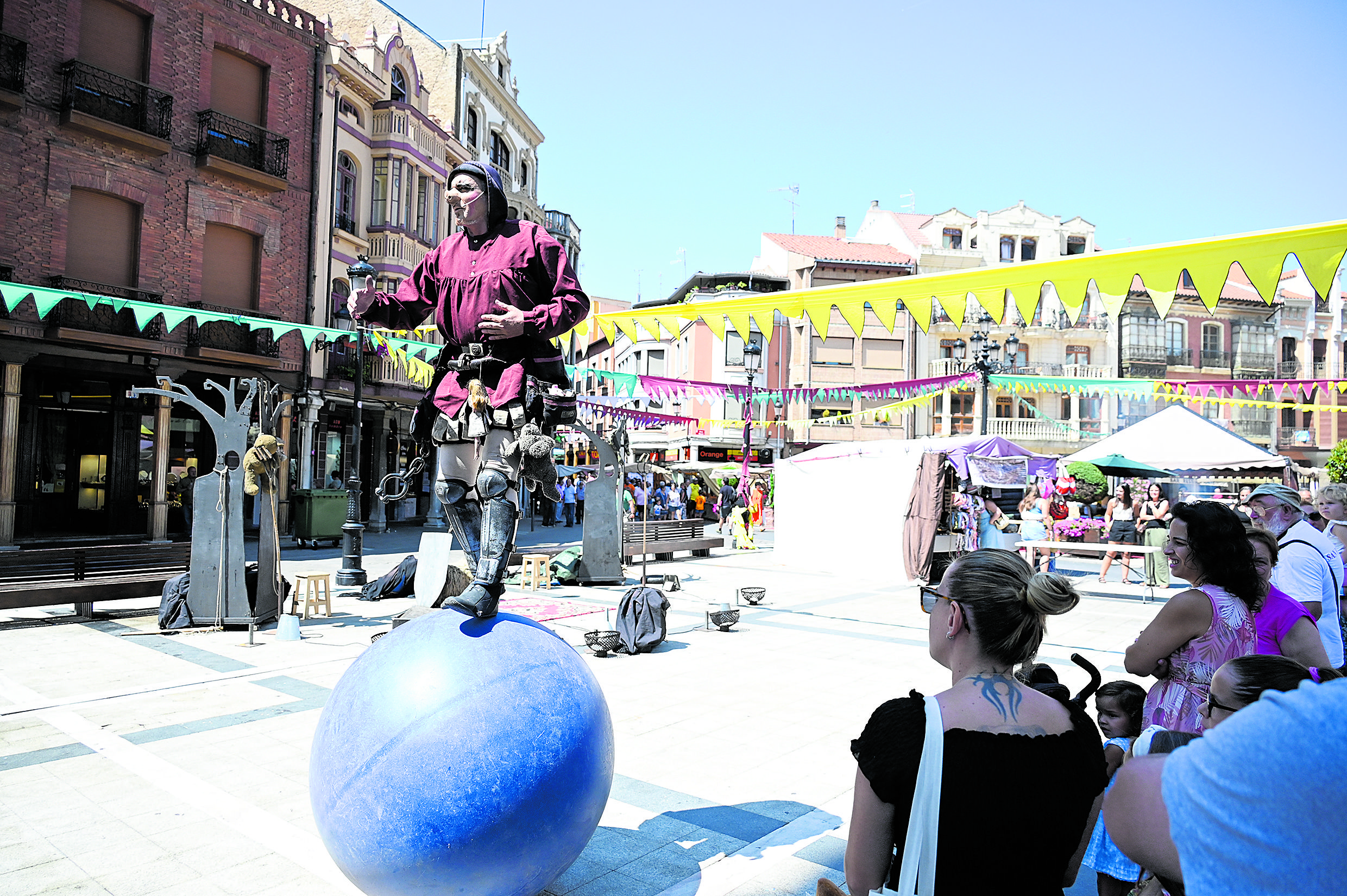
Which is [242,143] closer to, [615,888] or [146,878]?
[146,878]

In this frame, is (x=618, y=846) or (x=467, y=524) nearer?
(x=618, y=846)

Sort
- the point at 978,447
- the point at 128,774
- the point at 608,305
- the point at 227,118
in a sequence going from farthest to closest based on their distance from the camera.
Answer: the point at 608,305 < the point at 227,118 < the point at 978,447 < the point at 128,774

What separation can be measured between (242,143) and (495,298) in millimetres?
21046

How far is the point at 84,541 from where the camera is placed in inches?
653

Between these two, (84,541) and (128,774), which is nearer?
(128,774)

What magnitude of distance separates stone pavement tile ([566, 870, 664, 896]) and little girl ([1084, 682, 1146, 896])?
5.63ft

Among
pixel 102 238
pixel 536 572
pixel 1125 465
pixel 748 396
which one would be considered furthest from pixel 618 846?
pixel 102 238

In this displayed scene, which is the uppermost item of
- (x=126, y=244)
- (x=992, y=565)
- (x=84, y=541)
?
(x=126, y=244)

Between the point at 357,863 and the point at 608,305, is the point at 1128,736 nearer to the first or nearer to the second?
the point at 357,863

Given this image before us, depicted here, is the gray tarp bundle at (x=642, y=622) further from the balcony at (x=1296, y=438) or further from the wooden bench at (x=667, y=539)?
the balcony at (x=1296, y=438)

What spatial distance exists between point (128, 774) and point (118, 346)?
17.0 metres

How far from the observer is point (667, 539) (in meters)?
18.1

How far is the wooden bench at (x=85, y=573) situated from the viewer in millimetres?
9531

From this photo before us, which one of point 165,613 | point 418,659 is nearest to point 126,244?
point 165,613
